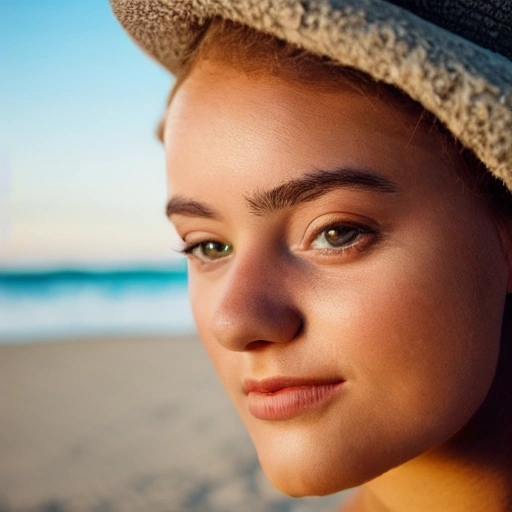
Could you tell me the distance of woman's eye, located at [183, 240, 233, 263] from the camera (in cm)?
117

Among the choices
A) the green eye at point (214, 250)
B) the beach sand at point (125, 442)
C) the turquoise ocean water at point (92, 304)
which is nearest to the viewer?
the green eye at point (214, 250)

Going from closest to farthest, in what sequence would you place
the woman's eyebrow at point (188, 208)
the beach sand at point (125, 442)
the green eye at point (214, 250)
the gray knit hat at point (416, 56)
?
the gray knit hat at point (416, 56), the woman's eyebrow at point (188, 208), the green eye at point (214, 250), the beach sand at point (125, 442)

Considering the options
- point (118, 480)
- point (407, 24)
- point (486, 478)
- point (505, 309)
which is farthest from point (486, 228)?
point (118, 480)

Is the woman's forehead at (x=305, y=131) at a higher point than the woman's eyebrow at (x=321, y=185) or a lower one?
higher

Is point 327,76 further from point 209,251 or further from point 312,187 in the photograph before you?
point 209,251

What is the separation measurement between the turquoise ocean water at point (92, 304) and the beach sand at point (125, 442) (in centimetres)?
243

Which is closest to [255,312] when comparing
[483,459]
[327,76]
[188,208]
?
[188,208]

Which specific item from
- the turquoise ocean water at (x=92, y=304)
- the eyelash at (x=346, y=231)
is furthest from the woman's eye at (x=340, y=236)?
the turquoise ocean water at (x=92, y=304)

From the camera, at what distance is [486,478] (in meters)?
1.09

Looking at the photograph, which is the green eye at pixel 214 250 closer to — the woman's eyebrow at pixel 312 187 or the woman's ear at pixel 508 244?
the woman's eyebrow at pixel 312 187

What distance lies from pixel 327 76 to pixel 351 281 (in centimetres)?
33

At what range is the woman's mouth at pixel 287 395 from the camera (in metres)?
0.95

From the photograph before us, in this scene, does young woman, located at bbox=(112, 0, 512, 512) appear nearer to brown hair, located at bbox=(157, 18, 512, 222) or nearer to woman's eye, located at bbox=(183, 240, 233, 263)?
brown hair, located at bbox=(157, 18, 512, 222)

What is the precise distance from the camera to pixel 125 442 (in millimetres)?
3688
